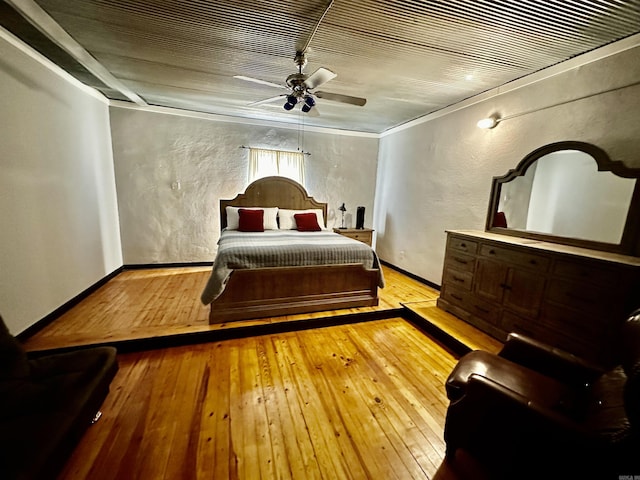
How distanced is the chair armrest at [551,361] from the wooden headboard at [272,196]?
3617mm

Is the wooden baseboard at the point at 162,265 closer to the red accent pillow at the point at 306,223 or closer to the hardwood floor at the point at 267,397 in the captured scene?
the hardwood floor at the point at 267,397

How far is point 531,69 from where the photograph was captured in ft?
8.05

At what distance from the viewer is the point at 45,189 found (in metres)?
2.48

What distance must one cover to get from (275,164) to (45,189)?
2.90 metres

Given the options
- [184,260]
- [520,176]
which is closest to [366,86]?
[520,176]

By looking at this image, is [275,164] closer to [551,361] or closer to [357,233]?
[357,233]

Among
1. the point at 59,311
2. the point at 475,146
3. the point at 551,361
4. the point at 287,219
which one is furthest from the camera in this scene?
the point at 287,219

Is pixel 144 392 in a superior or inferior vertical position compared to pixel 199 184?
inferior

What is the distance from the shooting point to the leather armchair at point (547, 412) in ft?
2.83

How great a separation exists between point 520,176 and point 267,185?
3.42m

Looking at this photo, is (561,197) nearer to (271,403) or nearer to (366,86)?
(366,86)

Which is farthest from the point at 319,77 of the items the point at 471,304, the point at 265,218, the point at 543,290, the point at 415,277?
the point at 415,277

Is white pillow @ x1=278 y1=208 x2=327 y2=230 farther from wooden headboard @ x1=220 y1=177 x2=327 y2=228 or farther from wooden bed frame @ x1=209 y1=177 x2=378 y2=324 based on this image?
wooden bed frame @ x1=209 y1=177 x2=378 y2=324

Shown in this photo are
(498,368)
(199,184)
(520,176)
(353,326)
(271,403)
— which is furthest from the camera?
(199,184)
